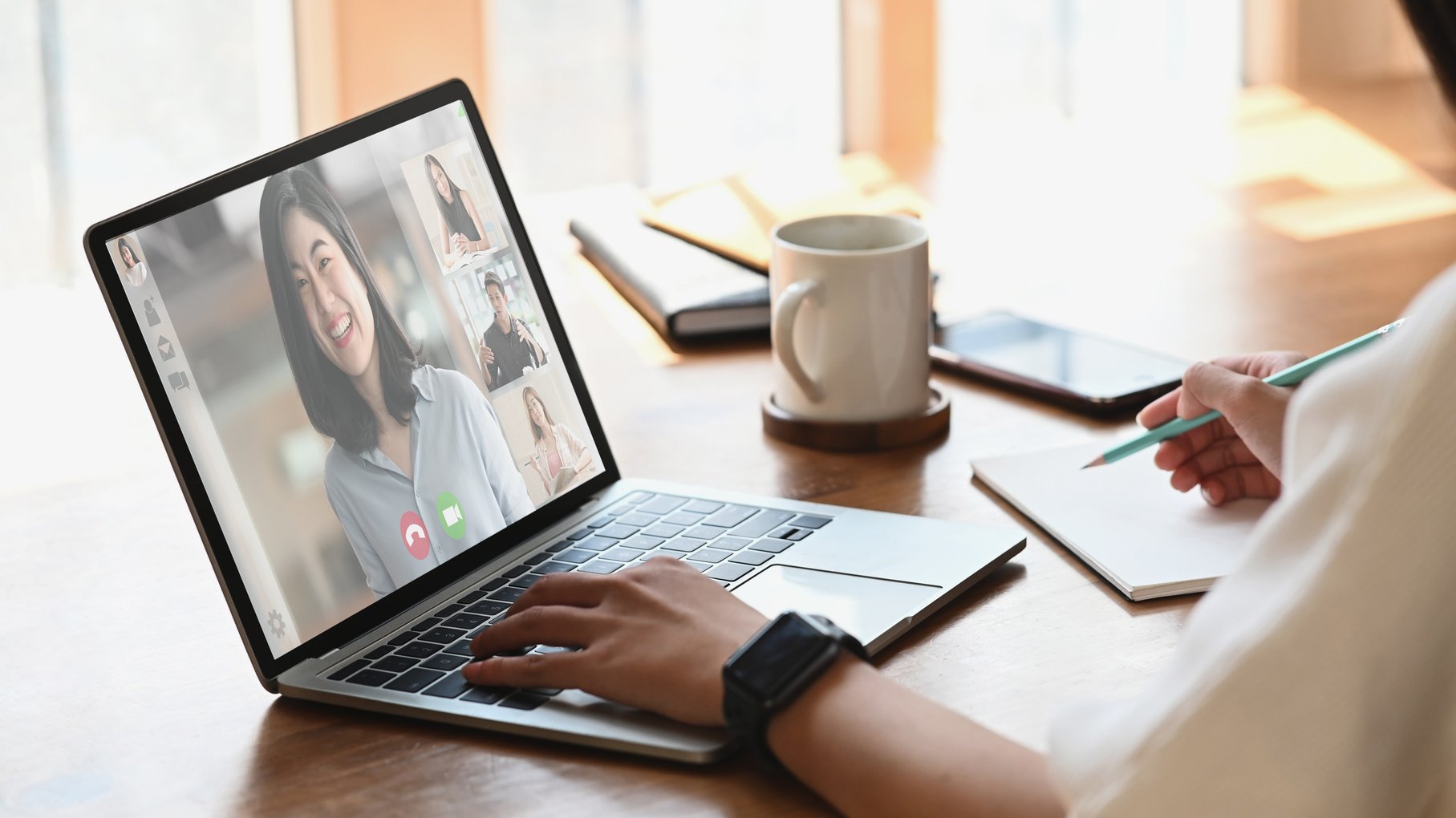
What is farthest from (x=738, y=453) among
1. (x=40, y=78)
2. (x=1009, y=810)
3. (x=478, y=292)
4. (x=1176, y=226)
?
(x=40, y=78)

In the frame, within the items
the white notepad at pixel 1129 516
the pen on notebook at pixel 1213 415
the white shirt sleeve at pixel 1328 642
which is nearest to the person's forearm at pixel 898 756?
the white shirt sleeve at pixel 1328 642

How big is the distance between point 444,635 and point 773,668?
21 cm

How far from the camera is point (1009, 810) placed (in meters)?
0.56

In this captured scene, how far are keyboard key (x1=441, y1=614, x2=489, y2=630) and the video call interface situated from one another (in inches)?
1.4

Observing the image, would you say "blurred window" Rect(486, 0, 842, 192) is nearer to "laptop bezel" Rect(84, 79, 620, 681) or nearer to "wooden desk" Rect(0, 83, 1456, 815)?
"wooden desk" Rect(0, 83, 1456, 815)

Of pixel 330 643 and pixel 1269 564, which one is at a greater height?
pixel 1269 564

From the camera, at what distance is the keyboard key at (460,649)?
0.71 meters

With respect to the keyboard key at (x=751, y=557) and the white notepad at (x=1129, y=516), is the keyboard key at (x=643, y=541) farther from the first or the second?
the white notepad at (x=1129, y=516)

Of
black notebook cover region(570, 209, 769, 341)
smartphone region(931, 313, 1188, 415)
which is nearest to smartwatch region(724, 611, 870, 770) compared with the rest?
smartphone region(931, 313, 1188, 415)

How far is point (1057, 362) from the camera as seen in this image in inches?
44.4

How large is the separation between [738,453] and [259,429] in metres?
0.40

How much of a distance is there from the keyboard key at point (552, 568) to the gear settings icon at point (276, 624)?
155 millimetres

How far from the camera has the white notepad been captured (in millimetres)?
776

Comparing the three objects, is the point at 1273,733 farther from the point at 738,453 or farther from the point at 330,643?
the point at 738,453
